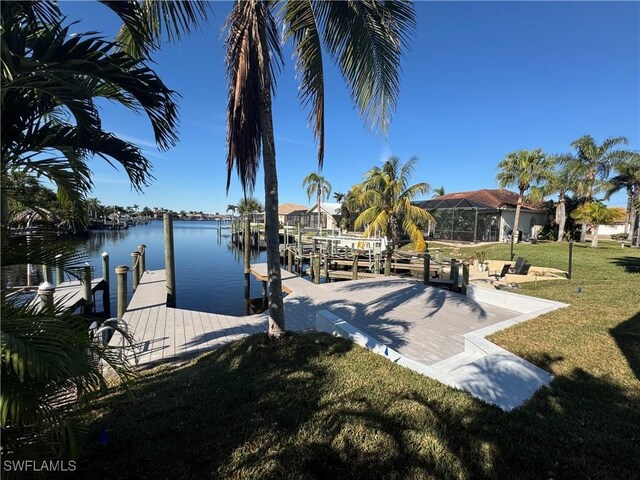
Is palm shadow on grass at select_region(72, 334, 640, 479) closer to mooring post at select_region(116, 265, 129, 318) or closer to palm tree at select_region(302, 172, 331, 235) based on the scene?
mooring post at select_region(116, 265, 129, 318)

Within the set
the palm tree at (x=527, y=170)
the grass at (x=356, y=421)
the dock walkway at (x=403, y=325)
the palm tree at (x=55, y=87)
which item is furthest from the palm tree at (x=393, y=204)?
the palm tree at (x=55, y=87)

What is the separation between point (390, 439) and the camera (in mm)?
2762

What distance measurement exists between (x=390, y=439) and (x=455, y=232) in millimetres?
29644

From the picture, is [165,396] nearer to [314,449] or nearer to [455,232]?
[314,449]

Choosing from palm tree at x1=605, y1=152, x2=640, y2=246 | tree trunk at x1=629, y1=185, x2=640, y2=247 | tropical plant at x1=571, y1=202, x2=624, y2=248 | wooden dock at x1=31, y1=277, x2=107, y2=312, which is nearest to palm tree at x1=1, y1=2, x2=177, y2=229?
wooden dock at x1=31, y1=277, x2=107, y2=312

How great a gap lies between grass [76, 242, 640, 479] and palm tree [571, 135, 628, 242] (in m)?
27.4

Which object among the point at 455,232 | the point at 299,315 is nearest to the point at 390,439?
the point at 299,315

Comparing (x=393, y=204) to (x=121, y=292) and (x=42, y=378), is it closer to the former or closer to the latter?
(x=121, y=292)

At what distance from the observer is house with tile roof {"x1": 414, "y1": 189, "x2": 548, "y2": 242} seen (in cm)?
2817

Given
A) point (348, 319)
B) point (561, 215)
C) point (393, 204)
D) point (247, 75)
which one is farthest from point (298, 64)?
point (561, 215)

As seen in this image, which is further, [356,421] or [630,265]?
[630,265]

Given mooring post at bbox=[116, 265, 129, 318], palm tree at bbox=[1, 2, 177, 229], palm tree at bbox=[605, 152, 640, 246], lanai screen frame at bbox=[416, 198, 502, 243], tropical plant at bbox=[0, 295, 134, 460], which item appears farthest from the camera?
lanai screen frame at bbox=[416, 198, 502, 243]

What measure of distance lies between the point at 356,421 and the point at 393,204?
16.4 m

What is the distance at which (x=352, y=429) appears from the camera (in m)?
2.92
